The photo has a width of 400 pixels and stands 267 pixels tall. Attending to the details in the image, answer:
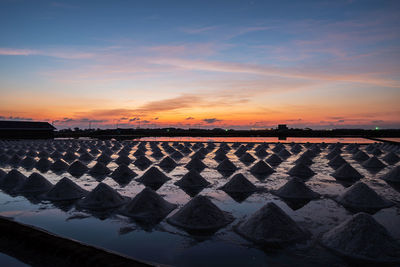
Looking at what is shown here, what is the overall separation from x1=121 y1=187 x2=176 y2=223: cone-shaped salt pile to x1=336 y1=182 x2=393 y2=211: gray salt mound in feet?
19.0

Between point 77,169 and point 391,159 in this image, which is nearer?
point 77,169

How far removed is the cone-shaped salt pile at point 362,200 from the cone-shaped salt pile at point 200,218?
171 inches

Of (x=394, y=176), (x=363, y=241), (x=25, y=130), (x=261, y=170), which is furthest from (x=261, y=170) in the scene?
(x=25, y=130)

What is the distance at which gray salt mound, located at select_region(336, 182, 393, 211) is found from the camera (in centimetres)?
909

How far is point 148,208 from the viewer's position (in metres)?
8.16

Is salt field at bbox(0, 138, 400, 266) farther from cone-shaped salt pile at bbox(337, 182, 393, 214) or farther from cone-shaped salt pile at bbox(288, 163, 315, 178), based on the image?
cone-shaped salt pile at bbox(288, 163, 315, 178)

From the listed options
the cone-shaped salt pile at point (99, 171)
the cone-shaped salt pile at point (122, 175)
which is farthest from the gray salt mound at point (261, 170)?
the cone-shaped salt pile at point (99, 171)

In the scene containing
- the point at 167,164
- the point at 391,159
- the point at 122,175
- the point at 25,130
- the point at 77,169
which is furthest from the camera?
the point at 25,130

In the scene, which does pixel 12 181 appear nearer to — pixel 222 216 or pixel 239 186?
pixel 239 186

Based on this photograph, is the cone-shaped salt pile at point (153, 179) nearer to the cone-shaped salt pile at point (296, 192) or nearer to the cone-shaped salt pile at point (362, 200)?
the cone-shaped salt pile at point (296, 192)

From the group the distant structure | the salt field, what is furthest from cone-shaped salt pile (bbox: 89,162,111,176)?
the distant structure

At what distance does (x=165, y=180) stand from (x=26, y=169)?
1010 cm

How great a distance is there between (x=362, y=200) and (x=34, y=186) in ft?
39.8

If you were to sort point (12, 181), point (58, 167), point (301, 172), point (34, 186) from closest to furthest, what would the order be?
point (34, 186), point (12, 181), point (301, 172), point (58, 167)
